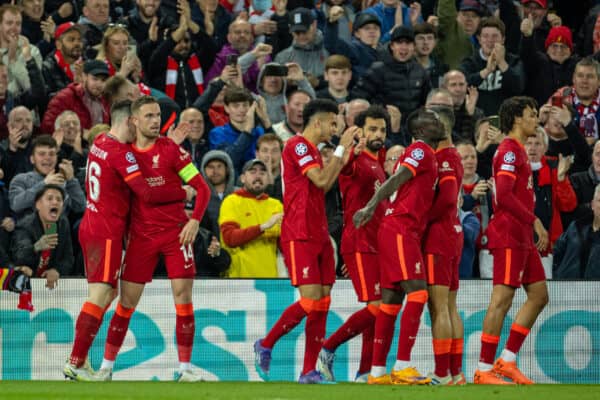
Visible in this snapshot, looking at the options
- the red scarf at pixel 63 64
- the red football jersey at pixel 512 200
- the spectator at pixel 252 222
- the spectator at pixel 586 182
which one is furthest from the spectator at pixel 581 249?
the red scarf at pixel 63 64

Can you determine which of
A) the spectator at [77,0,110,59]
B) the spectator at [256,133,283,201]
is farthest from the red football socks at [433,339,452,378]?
the spectator at [77,0,110,59]

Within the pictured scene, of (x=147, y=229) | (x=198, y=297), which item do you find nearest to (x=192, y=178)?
(x=147, y=229)

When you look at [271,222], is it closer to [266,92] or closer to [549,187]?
[266,92]

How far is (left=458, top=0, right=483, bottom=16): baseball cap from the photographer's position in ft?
63.3

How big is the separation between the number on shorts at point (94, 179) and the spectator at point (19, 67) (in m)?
4.53

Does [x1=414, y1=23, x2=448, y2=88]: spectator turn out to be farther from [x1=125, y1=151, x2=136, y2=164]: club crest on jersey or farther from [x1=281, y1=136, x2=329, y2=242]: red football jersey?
[x1=125, y1=151, x2=136, y2=164]: club crest on jersey

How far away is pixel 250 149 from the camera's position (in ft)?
51.5

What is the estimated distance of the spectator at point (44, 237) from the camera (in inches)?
527

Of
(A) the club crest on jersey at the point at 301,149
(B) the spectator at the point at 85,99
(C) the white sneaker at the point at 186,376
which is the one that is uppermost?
(B) the spectator at the point at 85,99

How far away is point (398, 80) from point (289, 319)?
19.4 ft

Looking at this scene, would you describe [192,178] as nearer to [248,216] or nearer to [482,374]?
[248,216]

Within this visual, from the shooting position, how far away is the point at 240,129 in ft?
51.8

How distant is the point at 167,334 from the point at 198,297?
51 cm

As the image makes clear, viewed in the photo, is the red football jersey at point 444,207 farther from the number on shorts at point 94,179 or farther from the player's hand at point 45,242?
the player's hand at point 45,242
